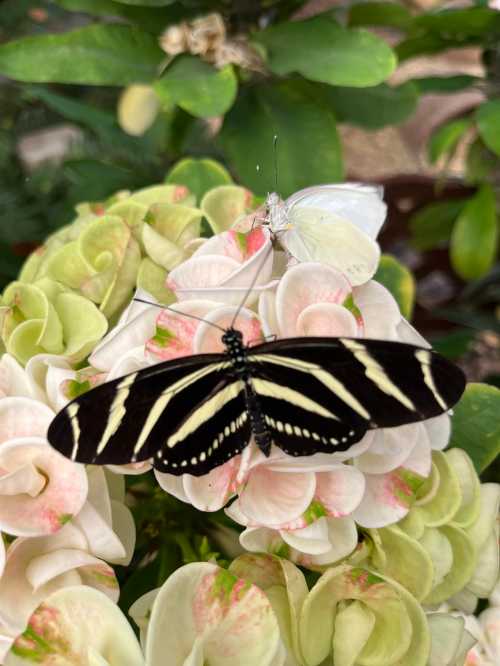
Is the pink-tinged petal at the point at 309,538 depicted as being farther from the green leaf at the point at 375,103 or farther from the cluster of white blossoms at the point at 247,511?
the green leaf at the point at 375,103

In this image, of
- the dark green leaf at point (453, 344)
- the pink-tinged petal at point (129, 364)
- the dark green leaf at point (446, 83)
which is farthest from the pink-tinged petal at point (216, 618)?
the dark green leaf at point (446, 83)

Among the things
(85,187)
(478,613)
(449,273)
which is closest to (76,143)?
(85,187)

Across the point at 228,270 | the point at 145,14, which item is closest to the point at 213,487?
the point at 228,270

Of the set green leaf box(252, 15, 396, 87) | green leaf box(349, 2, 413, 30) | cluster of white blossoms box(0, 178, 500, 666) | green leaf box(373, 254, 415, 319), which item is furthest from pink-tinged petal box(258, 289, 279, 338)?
green leaf box(349, 2, 413, 30)

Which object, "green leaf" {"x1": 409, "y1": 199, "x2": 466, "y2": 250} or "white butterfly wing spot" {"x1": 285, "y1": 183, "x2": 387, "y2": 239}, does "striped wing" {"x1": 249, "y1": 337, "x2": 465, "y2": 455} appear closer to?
"white butterfly wing spot" {"x1": 285, "y1": 183, "x2": 387, "y2": 239}

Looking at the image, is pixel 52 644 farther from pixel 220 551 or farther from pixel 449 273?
pixel 449 273
